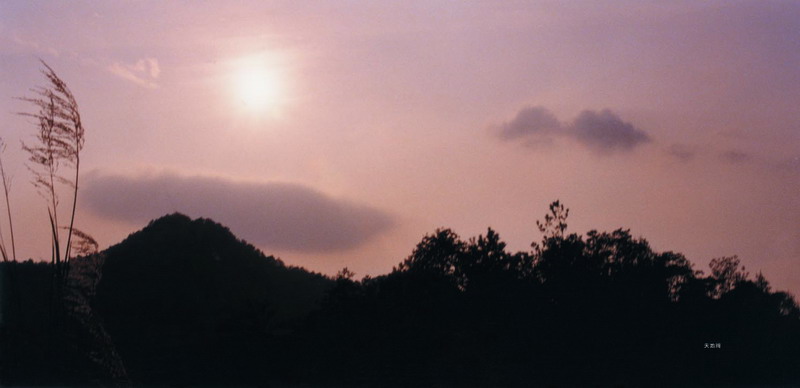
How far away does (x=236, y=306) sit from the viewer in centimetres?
1041

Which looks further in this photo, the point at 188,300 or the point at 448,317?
the point at 448,317

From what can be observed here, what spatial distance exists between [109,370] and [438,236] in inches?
426

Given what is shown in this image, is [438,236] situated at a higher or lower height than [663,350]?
higher

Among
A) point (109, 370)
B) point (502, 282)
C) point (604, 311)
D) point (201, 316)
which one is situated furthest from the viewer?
point (502, 282)

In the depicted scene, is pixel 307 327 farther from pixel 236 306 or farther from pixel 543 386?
pixel 543 386

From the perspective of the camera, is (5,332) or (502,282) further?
(502,282)

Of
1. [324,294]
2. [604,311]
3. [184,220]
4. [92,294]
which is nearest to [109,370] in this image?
[92,294]

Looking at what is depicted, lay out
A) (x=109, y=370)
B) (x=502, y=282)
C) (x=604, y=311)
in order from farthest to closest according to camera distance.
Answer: (x=502, y=282) → (x=604, y=311) → (x=109, y=370)

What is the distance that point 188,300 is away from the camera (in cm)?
1052

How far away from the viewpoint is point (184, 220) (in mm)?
10969

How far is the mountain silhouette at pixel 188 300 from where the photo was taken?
30.9ft

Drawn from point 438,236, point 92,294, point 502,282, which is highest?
point 438,236

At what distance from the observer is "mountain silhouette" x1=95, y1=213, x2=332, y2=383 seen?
9.41 meters

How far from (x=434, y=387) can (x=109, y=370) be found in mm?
6704
